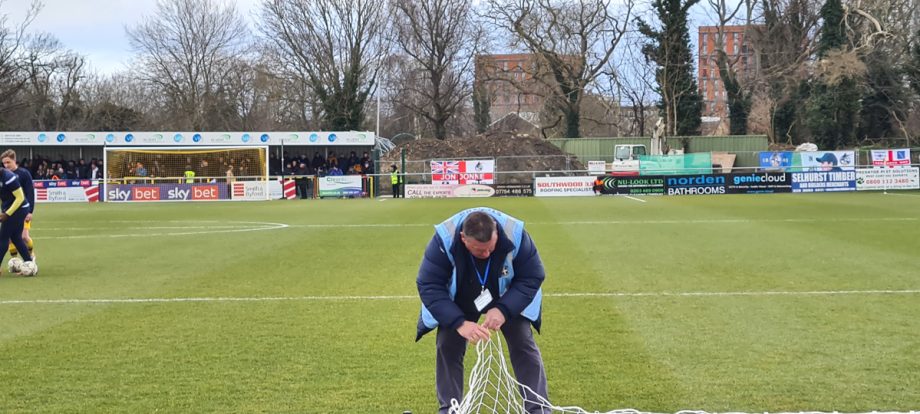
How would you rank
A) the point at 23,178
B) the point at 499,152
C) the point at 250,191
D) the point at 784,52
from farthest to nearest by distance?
the point at 784,52 < the point at 499,152 < the point at 250,191 < the point at 23,178

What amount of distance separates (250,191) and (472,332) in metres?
34.0

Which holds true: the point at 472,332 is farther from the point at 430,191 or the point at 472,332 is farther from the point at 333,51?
the point at 333,51

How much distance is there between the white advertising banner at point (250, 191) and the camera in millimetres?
36906

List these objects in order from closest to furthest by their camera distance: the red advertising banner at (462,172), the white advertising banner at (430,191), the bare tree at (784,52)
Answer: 1. the white advertising banner at (430,191)
2. the red advertising banner at (462,172)
3. the bare tree at (784,52)

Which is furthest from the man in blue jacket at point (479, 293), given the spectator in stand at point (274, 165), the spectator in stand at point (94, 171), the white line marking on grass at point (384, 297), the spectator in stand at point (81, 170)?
the spectator in stand at point (81, 170)

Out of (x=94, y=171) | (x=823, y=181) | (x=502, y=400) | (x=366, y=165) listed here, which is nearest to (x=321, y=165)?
(x=366, y=165)

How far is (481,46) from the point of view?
6297 cm

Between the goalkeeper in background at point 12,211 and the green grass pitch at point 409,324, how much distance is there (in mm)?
685

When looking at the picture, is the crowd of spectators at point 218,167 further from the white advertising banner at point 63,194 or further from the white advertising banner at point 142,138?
the white advertising banner at point 63,194

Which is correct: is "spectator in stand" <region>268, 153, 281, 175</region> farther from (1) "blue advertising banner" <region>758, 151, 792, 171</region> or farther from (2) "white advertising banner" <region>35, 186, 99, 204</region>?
(1) "blue advertising banner" <region>758, 151, 792, 171</region>

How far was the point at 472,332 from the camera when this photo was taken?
4.64 m

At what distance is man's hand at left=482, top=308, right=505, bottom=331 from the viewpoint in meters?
4.69

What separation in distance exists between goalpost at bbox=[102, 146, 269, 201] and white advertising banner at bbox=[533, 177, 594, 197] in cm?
1304

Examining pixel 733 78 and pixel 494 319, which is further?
pixel 733 78
